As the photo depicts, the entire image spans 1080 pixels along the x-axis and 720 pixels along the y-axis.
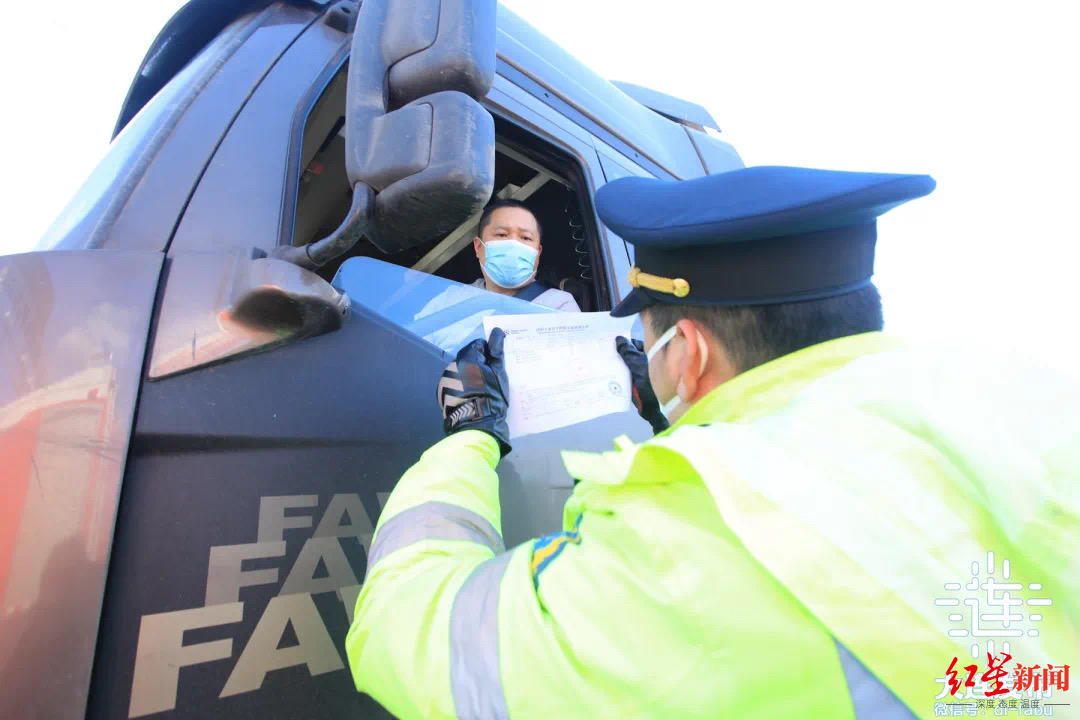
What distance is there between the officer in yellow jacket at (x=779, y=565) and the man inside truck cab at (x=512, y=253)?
117cm

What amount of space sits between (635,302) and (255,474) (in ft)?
2.29

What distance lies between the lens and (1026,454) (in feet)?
1.88

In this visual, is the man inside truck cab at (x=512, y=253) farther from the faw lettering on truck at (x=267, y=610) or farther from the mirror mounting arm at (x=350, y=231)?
the faw lettering on truck at (x=267, y=610)

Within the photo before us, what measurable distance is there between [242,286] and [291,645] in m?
0.55

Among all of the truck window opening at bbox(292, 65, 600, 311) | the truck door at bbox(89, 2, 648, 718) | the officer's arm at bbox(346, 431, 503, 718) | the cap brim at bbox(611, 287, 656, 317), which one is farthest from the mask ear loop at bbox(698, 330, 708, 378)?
the truck window opening at bbox(292, 65, 600, 311)

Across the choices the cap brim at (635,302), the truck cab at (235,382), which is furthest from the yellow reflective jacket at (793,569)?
the cap brim at (635,302)

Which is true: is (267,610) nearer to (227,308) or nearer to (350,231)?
(227,308)

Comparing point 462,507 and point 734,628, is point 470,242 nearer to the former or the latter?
point 462,507

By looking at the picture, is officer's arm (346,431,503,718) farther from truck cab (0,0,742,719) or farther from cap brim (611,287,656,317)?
cap brim (611,287,656,317)

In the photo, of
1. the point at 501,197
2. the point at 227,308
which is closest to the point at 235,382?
the point at 227,308

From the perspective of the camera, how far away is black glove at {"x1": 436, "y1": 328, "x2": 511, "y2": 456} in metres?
1.12

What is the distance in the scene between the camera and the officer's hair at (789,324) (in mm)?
884

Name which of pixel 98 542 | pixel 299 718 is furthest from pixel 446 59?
pixel 299 718

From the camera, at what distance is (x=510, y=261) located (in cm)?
189
